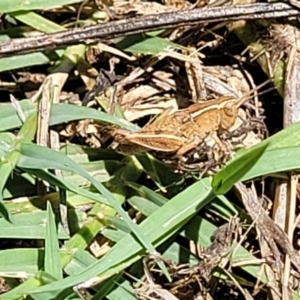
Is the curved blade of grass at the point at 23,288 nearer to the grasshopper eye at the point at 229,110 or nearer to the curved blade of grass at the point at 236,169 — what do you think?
the curved blade of grass at the point at 236,169

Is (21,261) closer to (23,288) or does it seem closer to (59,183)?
(23,288)

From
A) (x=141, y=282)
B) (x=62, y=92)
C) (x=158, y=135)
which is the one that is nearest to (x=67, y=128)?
(x=62, y=92)

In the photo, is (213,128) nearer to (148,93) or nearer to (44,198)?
(148,93)

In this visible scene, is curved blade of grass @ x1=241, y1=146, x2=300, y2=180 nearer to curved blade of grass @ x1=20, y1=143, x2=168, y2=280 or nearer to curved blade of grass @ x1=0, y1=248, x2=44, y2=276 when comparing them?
curved blade of grass @ x1=20, y1=143, x2=168, y2=280

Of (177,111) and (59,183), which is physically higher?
(177,111)

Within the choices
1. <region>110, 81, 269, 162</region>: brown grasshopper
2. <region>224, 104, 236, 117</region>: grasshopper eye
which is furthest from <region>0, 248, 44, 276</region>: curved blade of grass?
<region>224, 104, 236, 117</region>: grasshopper eye

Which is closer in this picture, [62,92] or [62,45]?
[62,45]

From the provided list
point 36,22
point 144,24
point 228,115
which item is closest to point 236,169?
point 228,115
